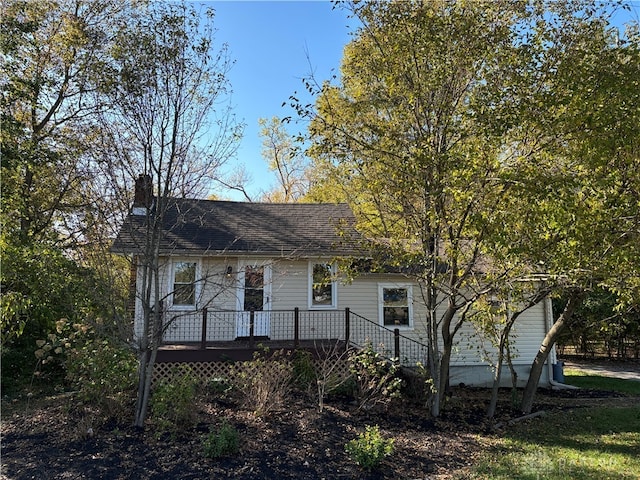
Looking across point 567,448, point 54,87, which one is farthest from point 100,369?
point 54,87

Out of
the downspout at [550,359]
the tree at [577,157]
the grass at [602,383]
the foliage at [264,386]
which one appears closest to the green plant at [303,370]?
the foliage at [264,386]

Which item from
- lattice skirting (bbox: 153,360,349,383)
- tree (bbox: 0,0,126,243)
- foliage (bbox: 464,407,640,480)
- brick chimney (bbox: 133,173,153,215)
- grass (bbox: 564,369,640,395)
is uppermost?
tree (bbox: 0,0,126,243)

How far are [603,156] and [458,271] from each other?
2.61 meters

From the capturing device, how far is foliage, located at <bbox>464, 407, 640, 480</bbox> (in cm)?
537

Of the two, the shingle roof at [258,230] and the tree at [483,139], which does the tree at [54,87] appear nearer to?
the shingle roof at [258,230]

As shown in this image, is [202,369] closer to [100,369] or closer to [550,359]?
[100,369]

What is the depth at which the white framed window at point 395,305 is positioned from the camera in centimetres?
1235

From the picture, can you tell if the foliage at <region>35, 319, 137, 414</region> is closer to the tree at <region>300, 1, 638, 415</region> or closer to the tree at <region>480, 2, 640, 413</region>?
the tree at <region>300, 1, 638, 415</region>

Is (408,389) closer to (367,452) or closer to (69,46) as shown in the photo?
(367,452)

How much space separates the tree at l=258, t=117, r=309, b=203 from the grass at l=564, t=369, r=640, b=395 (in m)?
17.8

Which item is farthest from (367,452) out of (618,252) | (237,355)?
(237,355)

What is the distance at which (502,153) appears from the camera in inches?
268

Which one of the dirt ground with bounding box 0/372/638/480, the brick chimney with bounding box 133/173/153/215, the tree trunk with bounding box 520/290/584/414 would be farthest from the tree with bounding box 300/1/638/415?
the brick chimney with bounding box 133/173/153/215

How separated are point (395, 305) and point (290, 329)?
3.25 m
